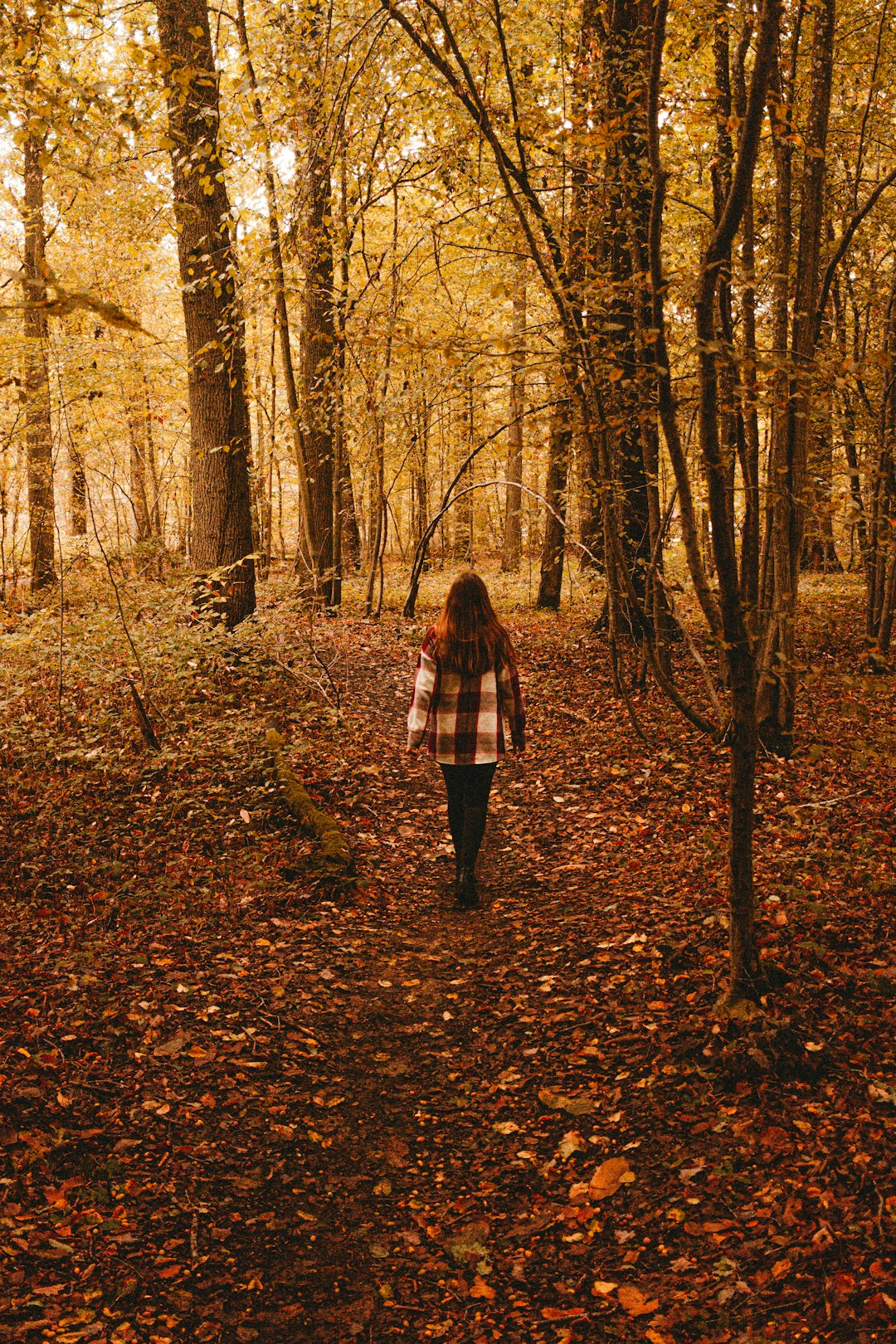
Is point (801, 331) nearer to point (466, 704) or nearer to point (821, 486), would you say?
point (821, 486)

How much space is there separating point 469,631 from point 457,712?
0.57 m

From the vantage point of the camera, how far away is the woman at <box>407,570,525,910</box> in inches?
245

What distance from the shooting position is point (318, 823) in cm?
688

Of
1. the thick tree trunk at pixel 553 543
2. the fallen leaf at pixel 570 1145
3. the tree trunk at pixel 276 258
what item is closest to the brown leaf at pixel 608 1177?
the fallen leaf at pixel 570 1145

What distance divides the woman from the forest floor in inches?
23.3

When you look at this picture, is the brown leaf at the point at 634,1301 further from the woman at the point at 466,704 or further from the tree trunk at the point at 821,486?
the woman at the point at 466,704

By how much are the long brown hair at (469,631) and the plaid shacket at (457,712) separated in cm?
6

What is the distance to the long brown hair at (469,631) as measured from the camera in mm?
6215

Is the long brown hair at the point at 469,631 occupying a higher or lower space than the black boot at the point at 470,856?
higher

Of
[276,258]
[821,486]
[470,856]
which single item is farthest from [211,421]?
[821,486]

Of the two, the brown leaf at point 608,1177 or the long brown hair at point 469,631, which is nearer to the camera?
the brown leaf at point 608,1177

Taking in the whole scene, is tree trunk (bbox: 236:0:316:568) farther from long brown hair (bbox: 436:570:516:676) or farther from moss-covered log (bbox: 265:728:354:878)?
moss-covered log (bbox: 265:728:354:878)

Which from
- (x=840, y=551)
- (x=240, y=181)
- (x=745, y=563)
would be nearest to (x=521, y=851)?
(x=745, y=563)

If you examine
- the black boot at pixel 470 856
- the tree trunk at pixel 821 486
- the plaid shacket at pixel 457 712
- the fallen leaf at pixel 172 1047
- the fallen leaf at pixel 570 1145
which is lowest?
the fallen leaf at pixel 570 1145
